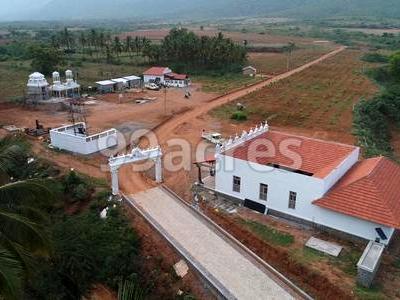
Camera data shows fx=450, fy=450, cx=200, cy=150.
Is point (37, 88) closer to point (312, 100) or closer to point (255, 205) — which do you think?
point (312, 100)

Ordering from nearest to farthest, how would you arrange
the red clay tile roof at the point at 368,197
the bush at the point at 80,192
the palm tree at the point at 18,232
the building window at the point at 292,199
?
1. the palm tree at the point at 18,232
2. the red clay tile roof at the point at 368,197
3. the building window at the point at 292,199
4. the bush at the point at 80,192

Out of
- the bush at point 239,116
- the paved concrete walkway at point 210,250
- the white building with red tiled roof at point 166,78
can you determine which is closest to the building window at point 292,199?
the paved concrete walkway at point 210,250

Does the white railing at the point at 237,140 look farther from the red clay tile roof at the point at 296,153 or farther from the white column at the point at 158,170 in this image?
the white column at the point at 158,170

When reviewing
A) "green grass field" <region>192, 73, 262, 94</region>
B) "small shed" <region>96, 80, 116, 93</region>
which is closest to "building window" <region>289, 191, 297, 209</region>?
"green grass field" <region>192, 73, 262, 94</region>

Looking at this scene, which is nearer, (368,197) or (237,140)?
(368,197)

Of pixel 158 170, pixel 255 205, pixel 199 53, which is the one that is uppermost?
pixel 199 53

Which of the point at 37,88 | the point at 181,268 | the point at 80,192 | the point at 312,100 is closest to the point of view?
the point at 181,268

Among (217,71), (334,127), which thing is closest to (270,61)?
(217,71)

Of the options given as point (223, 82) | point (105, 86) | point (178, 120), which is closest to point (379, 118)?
point (178, 120)
